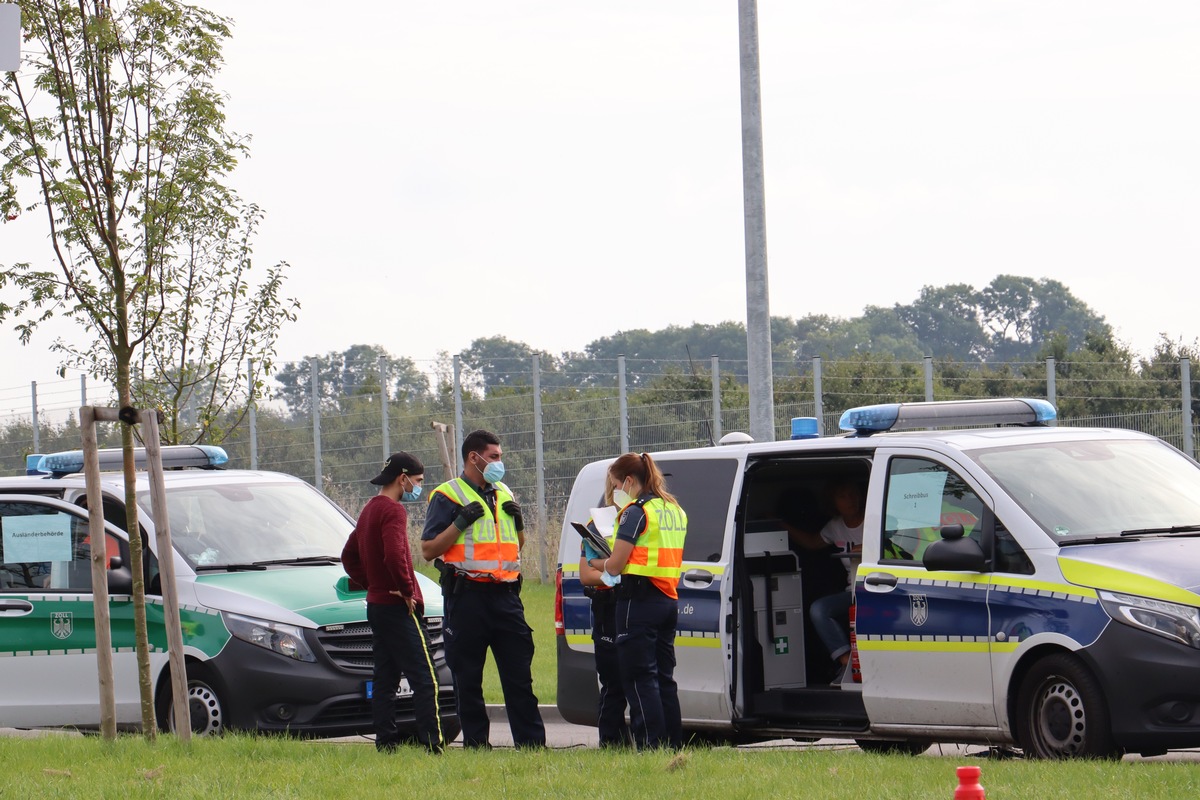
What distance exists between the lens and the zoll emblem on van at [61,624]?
11.0 metres

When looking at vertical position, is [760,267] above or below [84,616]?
above

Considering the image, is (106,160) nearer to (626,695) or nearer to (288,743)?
(288,743)

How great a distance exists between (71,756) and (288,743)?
3.87ft

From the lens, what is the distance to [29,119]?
35.2ft

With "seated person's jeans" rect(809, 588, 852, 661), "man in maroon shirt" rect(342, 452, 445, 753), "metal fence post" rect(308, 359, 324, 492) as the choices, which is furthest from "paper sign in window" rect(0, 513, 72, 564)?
"metal fence post" rect(308, 359, 324, 492)

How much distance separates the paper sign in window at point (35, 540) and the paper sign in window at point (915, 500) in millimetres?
5205

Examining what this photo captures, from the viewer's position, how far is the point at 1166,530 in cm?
880

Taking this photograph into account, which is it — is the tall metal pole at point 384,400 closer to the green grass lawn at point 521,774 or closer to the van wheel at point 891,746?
the green grass lawn at point 521,774

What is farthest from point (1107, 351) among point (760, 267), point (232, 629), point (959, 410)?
point (232, 629)

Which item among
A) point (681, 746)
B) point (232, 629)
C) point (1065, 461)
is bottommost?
point (681, 746)

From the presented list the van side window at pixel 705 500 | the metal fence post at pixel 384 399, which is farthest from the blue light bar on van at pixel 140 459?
the metal fence post at pixel 384 399

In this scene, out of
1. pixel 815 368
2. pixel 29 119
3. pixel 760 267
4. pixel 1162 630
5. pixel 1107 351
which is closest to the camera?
pixel 1162 630

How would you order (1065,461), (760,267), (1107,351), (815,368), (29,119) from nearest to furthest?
(1065,461), (29,119), (760,267), (815,368), (1107,351)

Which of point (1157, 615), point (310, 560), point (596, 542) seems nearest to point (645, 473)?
point (596, 542)
